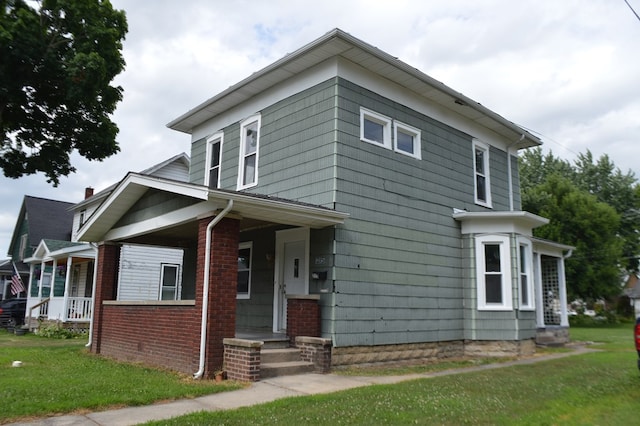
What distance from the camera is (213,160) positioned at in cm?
1455

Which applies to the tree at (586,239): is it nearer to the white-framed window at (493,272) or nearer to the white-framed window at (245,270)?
the white-framed window at (493,272)

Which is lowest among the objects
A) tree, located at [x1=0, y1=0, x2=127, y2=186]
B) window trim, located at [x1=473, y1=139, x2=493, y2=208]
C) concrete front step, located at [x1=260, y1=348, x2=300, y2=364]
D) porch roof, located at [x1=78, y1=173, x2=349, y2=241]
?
concrete front step, located at [x1=260, y1=348, x2=300, y2=364]

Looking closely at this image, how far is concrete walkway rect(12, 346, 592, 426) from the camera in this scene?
5.88 meters

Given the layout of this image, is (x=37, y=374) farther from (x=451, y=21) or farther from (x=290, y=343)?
(x=451, y=21)

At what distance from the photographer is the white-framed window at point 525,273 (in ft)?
42.3

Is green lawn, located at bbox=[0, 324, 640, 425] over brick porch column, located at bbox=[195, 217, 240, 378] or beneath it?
beneath

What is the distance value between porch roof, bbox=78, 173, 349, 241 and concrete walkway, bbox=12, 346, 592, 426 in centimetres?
278

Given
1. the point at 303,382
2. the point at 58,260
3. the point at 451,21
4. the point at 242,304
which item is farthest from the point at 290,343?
the point at 58,260

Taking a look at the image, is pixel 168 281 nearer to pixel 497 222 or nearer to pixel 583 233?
pixel 497 222

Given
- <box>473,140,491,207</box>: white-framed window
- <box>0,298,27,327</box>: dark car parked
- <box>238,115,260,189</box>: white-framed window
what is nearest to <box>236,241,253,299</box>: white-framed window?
<box>238,115,260,189</box>: white-framed window

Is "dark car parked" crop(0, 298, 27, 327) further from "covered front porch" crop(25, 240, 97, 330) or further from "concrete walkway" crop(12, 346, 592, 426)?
"concrete walkway" crop(12, 346, 592, 426)

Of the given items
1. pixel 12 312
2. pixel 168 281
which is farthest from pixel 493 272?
pixel 12 312

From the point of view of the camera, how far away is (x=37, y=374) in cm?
877

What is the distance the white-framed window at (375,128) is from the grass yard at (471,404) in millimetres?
5167
